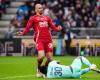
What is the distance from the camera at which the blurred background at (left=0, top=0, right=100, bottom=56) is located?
33.5m

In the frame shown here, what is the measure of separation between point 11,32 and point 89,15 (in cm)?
565

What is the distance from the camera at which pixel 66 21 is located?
34719mm

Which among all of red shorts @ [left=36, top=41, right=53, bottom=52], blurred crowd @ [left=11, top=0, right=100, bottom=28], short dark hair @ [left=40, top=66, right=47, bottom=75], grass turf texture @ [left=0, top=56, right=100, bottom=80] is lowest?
grass turf texture @ [left=0, top=56, right=100, bottom=80]

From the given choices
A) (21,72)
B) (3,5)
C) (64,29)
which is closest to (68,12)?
→ (64,29)

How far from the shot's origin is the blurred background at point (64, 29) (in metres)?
33.5

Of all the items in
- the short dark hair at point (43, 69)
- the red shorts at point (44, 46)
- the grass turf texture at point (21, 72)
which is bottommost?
the grass turf texture at point (21, 72)

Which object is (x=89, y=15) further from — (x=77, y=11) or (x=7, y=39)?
(x=7, y=39)

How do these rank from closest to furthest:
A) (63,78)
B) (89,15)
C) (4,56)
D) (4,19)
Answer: (63,78), (4,56), (89,15), (4,19)

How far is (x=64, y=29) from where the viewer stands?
34.1 metres

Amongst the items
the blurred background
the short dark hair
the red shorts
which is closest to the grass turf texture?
the short dark hair

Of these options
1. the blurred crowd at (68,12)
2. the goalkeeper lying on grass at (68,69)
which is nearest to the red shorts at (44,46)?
the goalkeeper lying on grass at (68,69)

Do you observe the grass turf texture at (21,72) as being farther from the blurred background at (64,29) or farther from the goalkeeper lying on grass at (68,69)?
the blurred background at (64,29)

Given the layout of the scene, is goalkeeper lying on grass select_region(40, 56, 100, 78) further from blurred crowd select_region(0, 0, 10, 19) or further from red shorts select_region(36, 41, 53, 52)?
blurred crowd select_region(0, 0, 10, 19)

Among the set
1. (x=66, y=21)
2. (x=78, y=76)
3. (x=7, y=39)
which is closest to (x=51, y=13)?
(x=66, y=21)
